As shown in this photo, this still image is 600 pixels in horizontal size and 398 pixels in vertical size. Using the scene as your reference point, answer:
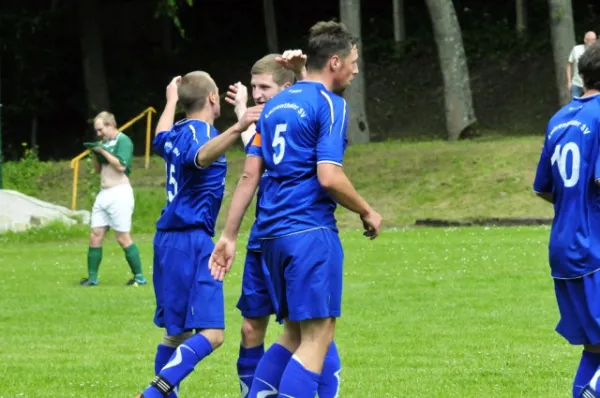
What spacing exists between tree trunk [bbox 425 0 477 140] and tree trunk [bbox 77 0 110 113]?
13.1m

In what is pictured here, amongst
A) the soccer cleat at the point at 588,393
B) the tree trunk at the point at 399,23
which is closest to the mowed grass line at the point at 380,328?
the soccer cleat at the point at 588,393

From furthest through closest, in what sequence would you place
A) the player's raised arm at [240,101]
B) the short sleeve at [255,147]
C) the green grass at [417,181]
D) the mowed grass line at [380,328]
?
the green grass at [417,181], the mowed grass line at [380,328], the player's raised arm at [240,101], the short sleeve at [255,147]

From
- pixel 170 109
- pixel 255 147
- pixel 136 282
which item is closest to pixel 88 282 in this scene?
pixel 136 282

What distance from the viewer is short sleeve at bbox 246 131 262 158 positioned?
689 cm

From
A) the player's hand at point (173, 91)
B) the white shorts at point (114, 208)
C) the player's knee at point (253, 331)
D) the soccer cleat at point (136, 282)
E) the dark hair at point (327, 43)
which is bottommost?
the soccer cleat at point (136, 282)

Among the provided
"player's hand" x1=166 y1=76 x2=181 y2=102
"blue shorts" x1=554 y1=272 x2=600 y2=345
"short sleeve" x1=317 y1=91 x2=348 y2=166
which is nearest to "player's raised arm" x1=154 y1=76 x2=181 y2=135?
"player's hand" x1=166 y1=76 x2=181 y2=102

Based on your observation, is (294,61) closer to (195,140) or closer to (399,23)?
(195,140)

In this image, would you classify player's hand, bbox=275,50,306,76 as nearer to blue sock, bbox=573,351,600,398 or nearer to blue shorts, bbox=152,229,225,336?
blue shorts, bbox=152,229,225,336

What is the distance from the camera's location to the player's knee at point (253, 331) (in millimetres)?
7445

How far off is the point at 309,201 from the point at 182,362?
1.45m

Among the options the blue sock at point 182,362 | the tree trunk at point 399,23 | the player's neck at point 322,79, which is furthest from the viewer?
the tree trunk at point 399,23

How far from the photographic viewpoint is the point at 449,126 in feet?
97.0

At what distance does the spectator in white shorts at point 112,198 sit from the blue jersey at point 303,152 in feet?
27.2

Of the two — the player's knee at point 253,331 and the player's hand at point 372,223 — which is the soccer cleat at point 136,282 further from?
the player's hand at point 372,223
